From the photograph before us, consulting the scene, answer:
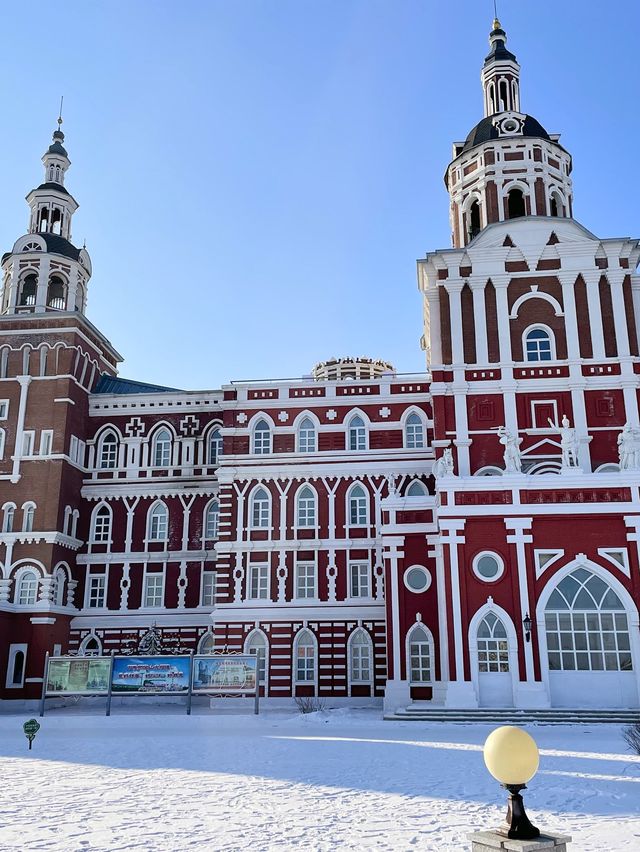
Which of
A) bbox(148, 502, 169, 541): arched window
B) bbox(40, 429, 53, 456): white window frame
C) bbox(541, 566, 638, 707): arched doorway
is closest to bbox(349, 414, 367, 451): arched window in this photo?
bbox(148, 502, 169, 541): arched window

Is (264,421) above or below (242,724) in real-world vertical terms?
above

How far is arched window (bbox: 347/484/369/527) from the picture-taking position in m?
38.2

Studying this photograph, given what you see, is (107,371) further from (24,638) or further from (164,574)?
(24,638)

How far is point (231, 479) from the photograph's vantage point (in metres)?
39.1

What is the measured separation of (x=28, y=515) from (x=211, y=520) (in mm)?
8380

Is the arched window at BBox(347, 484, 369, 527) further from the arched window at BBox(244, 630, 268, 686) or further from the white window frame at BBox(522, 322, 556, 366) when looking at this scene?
the white window frame at BBox(522, 322, 556, 366)

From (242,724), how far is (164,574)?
1523 centimetres

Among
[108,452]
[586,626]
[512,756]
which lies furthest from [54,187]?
[512,756]

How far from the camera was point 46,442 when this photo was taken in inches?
1598

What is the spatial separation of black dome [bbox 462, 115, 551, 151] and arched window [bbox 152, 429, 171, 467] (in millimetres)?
20122

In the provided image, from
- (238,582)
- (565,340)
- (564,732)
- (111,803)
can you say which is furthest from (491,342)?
(111,803)

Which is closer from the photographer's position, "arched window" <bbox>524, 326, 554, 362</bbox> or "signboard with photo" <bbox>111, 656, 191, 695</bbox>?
"signboard with photo" <bbox>111, 656, 191, 695</bbox>

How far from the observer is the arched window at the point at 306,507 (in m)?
38.5

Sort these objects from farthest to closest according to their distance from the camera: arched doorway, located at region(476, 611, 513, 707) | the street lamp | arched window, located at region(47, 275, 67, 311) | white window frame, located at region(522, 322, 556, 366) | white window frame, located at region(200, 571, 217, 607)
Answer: arched window, located at region(47, 275, 67, 311) < white window frame, located at region(200, 571, 217, 607) < white window frame, located at region(522, 322, 556, 366) < arched doorway, located at region(476, 611, 513, 707) < the street lamp
